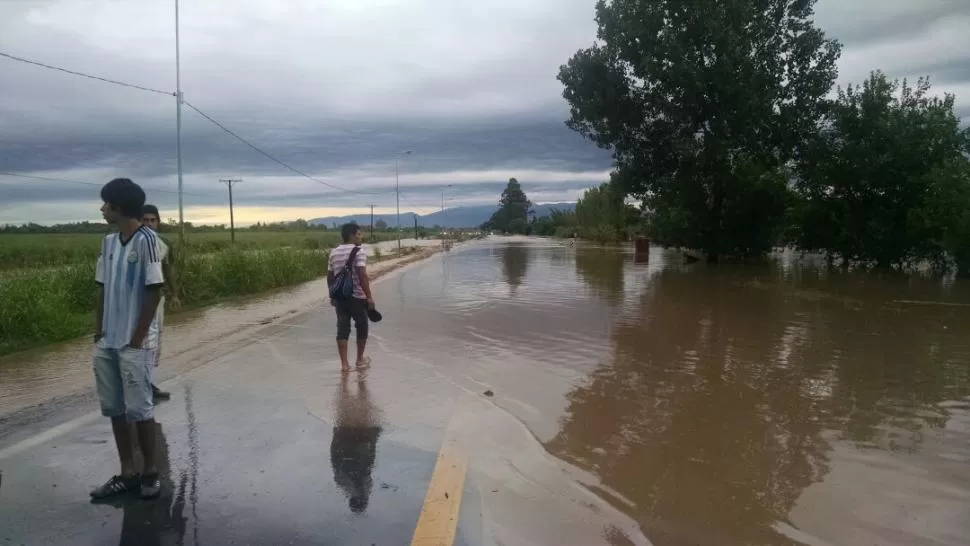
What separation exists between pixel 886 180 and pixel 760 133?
170 inches

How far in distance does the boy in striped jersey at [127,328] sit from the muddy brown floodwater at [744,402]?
282 centimetres

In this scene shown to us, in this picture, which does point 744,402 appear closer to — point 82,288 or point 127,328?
point 127,328

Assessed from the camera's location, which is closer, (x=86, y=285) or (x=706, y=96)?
(x=86, y=285)

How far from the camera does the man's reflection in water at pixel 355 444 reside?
13.5 ft

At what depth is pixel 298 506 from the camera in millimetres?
3846

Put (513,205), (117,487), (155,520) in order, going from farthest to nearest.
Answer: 1. (513,205)
2. (117,487)
3. (155,520)

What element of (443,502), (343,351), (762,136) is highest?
(762,136)

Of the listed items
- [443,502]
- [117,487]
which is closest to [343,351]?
[117,487]

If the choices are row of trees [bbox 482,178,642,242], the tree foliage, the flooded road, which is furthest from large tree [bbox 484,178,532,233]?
the flooded road

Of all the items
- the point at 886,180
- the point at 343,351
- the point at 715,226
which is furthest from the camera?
the point at 715,226

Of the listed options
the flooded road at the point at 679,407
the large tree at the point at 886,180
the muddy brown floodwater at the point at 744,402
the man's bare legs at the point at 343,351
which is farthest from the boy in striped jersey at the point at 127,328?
the large tree at the point at 886,180

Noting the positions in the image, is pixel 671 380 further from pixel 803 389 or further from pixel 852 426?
pixel 852 426

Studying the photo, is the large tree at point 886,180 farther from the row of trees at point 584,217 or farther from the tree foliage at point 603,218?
the tree foliage at point 603,218

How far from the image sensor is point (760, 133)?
23.0 meters
